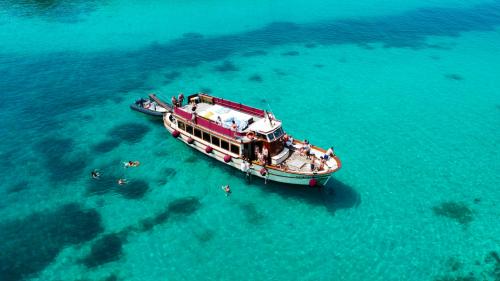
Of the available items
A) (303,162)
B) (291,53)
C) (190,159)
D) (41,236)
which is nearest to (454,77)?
(291,53)

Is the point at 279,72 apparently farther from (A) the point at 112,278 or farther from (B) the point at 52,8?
(B) the point at 52,8

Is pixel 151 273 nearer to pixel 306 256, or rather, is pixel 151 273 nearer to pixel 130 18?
pixel 306 256

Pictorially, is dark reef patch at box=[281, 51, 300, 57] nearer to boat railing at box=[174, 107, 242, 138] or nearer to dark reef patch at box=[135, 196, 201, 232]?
boat railing at box=[174, 107, 242, 138]

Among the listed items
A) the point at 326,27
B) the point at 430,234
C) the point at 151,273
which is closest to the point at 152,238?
the point at 151,273

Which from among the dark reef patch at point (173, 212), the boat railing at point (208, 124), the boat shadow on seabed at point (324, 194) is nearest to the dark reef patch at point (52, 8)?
the boat railing at point (208, 124)

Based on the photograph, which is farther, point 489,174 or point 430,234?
point 489,174
